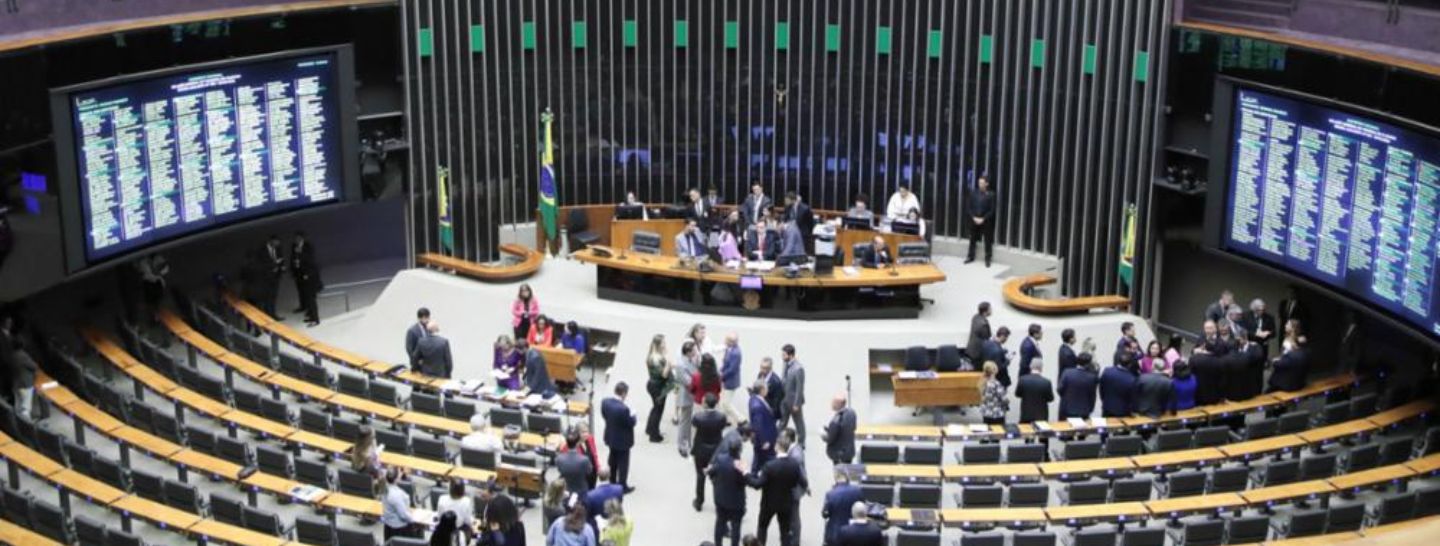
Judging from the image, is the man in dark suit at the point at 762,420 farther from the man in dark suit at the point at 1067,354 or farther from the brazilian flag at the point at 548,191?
the brazilian flag at the point at 548,191

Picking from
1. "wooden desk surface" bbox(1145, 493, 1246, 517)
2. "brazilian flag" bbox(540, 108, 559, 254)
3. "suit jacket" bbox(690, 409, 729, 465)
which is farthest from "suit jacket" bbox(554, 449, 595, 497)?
Result: "brazilian flag" bbox(540, 108, 559, 254)

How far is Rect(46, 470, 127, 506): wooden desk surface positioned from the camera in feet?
50.0

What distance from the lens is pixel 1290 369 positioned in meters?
18.1

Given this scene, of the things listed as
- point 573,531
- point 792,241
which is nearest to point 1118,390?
point 792,241

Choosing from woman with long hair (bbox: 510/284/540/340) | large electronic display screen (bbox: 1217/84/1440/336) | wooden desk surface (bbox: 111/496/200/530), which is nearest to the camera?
wooden desk surface (bbox: 111/496/200/530)

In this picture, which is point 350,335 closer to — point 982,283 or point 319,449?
point 319,449

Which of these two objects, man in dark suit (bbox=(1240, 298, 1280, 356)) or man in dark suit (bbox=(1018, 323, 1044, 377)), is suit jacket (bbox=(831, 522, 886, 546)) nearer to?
man in dark suit (bbox=(1018, 323, 1044, 377))

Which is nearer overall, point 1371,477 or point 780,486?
point 780,486

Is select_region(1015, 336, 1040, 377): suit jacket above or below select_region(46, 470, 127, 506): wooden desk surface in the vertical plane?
above

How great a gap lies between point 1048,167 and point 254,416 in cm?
1111

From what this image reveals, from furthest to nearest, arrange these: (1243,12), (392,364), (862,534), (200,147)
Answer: (1243,12), (200,147), (392,364), (862,534)

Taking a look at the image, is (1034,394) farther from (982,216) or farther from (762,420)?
(982,216)

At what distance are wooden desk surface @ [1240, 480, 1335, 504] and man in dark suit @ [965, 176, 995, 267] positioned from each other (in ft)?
24.8

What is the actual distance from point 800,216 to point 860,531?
9531mm
